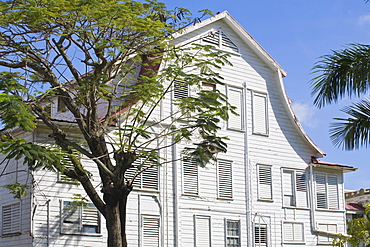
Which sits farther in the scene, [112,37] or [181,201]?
[181,201]

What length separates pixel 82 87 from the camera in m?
18.0

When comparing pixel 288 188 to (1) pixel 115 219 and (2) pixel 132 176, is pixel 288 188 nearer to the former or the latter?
(2) pixel 132 176

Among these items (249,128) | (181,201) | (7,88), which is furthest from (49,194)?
(249,128)

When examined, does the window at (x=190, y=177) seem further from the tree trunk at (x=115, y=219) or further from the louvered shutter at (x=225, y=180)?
the tree trunk at (x=115, y=219)

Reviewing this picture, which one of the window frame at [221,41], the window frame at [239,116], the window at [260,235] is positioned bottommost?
the window at [260,235]

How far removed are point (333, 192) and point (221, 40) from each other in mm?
9646

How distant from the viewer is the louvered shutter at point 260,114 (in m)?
30.4

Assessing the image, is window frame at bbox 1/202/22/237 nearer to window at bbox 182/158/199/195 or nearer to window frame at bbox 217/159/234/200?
window at bbox 182/158/199/195

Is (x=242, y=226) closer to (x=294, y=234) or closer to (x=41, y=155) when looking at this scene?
(x=294, y=234)

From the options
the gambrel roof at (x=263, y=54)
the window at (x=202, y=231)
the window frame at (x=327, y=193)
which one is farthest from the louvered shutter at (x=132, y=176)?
the window frame at (x=327, y=193)

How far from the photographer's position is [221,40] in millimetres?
29734

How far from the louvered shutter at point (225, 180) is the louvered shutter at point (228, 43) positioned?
17.9 feet

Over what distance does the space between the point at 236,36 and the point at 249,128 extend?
14.4 feet

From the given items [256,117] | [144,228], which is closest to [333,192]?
[256,117]
